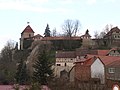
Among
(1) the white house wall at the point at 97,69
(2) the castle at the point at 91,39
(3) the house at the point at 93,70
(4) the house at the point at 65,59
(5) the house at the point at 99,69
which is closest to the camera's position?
(5) the house at the point at 99,69

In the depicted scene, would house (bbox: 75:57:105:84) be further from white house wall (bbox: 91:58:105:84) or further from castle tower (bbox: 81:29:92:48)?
castle tower (bbox: 81:29:92:48)

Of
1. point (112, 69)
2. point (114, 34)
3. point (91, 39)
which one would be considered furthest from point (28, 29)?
point (112, 69)

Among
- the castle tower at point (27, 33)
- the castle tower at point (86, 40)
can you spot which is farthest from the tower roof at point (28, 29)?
the castle tower at point (86, 40)

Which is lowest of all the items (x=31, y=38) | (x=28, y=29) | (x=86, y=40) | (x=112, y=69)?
(x=112, y=69)

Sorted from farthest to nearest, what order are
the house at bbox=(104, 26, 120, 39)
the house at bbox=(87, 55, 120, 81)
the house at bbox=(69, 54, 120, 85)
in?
the house at bbox=(104, 26, 120, 39) < the house at bbox=(69, 54, 120, 85) < the house at bbox=(87, 55, 120, 81)

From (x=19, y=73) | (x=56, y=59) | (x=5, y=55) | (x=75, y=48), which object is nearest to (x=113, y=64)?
(x=19, y=73)

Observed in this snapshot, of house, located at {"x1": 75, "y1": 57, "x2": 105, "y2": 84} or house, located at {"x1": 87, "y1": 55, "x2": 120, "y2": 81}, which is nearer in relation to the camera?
house, located at {"x1": 87, "y1": 55, "x2": 120, "y2": 81}

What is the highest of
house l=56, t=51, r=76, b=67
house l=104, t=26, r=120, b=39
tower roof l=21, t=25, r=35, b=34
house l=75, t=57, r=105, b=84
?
tower roof l=21, t=25, r=35, b=34

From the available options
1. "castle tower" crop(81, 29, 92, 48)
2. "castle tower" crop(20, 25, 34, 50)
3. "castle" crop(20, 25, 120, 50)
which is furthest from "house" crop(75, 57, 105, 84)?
"castle tower" crop(20, 25, 34, 50)

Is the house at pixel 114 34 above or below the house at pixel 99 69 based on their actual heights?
above

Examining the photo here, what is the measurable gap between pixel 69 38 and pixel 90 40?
17.9ft

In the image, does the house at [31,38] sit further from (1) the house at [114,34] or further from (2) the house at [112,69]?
(2) the house at [112,69]

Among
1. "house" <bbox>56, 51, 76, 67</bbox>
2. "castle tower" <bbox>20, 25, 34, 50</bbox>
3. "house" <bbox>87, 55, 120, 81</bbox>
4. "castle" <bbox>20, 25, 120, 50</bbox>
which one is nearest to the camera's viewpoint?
"house" <bbox>87, 55, 120, 81</bbox>

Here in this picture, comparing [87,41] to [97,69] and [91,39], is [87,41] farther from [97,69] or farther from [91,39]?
[97,69]
